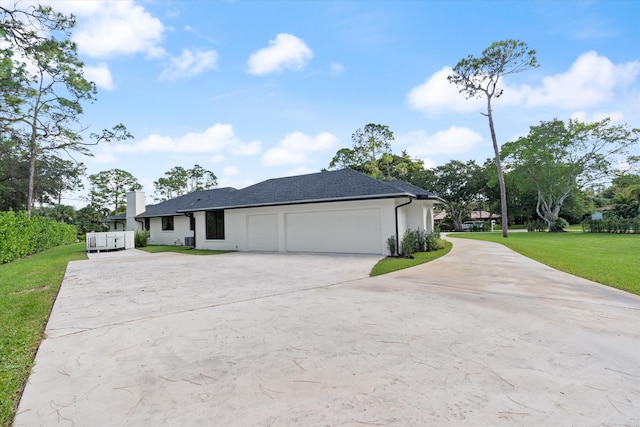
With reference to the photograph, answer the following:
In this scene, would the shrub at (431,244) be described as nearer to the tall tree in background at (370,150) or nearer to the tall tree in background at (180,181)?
the tall tree in background at (370,150)

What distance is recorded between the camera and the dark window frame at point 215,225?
668 inches

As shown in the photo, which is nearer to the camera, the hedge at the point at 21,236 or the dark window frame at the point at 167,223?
the hedge at the point at 21,236

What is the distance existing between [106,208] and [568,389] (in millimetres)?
51851

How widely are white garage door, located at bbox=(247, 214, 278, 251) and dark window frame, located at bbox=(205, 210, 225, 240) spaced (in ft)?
7.02

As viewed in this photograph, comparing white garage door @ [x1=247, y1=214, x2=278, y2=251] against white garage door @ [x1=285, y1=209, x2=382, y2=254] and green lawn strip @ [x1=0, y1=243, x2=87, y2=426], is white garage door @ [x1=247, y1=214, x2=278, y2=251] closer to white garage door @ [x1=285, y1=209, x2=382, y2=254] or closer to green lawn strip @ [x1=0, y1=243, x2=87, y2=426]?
white garage door @ [x1=285, y1=209, x2=382, y2=254]

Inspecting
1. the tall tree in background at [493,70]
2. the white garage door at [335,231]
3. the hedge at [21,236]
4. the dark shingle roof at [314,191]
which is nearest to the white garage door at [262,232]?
the white garage door at [335,231]

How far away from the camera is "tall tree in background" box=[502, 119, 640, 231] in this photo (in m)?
26.5

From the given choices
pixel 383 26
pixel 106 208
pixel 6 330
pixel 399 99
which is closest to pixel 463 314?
pixel 6 330

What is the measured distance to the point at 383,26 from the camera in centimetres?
1034

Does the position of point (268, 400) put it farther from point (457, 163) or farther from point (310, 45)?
point (457, 163)

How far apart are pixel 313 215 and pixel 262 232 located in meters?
3.34

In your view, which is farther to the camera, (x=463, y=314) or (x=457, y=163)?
(x=457, y=163)

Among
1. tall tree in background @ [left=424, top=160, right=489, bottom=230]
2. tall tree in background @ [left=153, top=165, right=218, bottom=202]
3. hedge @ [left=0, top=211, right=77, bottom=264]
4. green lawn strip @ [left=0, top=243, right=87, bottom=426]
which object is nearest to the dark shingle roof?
hedge @ [left=0, top=211, right=77, bottom=264]

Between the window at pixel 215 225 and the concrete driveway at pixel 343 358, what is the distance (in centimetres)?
1098
